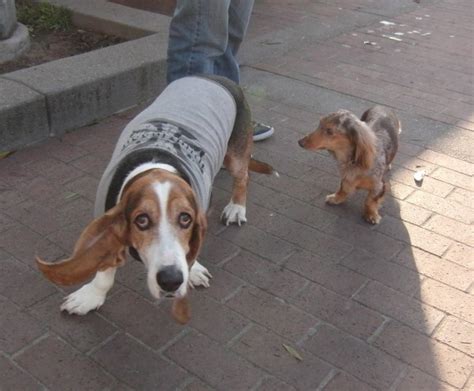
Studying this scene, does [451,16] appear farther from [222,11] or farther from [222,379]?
[222,379]

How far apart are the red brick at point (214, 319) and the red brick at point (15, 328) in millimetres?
747

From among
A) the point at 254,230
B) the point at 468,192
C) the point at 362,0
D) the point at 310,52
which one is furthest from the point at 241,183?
the point at 362,0

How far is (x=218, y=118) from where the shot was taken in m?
3.33

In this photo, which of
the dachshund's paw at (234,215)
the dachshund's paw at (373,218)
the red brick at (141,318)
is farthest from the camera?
the dachshund's paw at (373,218)

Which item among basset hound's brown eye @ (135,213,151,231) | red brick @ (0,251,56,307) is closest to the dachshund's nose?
basset hound's brown eye @ (135,213,151,231)

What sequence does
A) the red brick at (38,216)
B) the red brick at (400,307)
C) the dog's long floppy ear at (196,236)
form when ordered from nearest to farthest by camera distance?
the dog's long floppy ear at (196,236) < the red brick at (400,307) < the red brick at (38,216)

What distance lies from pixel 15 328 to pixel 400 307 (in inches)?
77.2

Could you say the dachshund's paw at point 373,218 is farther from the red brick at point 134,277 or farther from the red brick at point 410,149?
the red brick at point 134,277

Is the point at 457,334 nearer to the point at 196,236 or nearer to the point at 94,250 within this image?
the point at 196,236

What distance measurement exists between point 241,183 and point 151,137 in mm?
1073

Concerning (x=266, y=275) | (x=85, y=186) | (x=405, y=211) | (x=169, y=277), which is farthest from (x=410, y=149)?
(x=169, y=277)

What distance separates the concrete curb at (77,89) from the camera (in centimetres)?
435

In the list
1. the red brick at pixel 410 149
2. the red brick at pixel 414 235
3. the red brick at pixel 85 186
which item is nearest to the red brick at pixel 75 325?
the red brick at pixel 85 186

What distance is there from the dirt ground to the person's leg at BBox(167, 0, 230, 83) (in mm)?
1858
